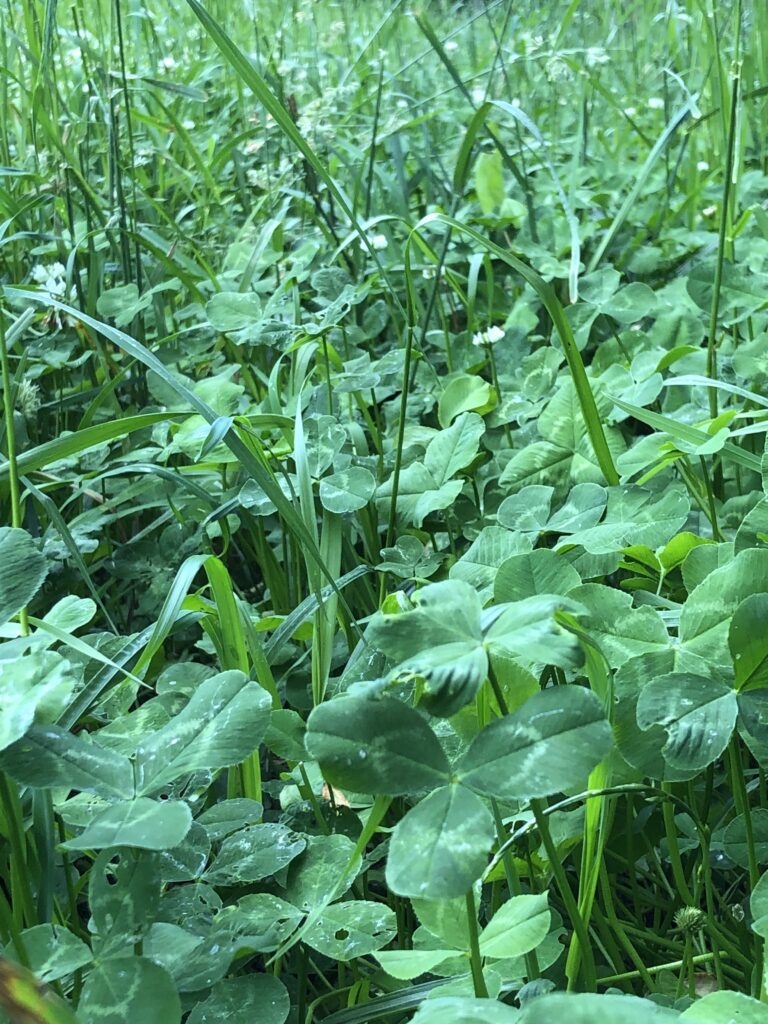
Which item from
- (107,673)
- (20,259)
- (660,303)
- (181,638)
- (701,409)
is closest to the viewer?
(107,673)

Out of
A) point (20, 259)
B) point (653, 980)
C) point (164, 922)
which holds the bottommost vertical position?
point (653, 980)

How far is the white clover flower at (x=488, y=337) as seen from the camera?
1.66 meters

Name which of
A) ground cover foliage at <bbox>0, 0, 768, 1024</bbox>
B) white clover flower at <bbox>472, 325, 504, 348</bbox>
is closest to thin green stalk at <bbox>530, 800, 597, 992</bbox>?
ground cover foliage at <bbox>0, 0, 768, 1024</bbox>

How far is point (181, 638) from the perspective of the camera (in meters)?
1.32

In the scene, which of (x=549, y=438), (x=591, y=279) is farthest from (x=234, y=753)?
(x=591, y=279)

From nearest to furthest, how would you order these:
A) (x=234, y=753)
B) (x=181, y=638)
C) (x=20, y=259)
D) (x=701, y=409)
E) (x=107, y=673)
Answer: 1. (x=234, y=753)
2. (x=107, y=673)
3. (x=181, y=638)
4. (x=701, y=409)
5. (x=20, y=259)

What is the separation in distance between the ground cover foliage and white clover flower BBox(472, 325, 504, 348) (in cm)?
4

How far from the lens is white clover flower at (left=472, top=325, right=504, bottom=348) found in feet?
5.44

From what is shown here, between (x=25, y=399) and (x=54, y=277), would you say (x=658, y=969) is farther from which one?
(x=54, y=277)

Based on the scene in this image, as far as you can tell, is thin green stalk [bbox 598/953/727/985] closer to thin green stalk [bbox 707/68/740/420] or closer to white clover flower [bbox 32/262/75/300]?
thin green stalk [bbox 707/68/740/420]

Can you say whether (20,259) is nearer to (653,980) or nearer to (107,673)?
(107,673)

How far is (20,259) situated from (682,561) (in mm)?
1542

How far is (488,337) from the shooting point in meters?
1.65

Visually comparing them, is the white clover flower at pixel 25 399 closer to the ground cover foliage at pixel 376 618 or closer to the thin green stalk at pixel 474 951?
the ground cover foliage at pixel 376 618
